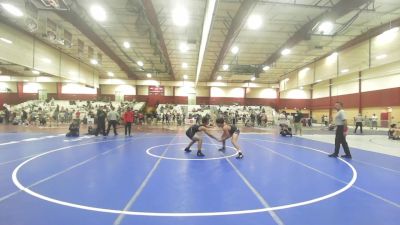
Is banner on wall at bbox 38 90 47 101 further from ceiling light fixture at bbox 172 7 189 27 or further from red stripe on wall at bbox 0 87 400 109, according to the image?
ceiling light fixture at bbox 172 7 189 27

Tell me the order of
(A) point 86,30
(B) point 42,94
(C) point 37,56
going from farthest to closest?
(B) point 42,94, (C) point 37,56, (A) point 86,30

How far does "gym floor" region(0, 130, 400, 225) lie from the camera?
375 cm

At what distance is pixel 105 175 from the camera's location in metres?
6.06

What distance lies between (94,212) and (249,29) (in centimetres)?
1926

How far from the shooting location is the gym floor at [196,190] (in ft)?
12.3

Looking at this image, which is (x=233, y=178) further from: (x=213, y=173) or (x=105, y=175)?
(x=105, y=175)

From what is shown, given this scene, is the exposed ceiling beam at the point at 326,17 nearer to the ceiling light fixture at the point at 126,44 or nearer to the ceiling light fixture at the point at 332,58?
the ceiling light fixture at the point at 332,58

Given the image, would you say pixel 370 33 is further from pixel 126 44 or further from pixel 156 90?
pixel 156 90

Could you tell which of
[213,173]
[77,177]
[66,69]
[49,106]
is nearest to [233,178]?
[213,173]

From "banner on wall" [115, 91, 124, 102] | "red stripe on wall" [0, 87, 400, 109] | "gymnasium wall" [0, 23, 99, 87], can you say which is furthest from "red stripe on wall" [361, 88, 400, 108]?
"banner on wall" [115, 91, 124, 102]

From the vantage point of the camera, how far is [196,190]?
Answer: 198 inches

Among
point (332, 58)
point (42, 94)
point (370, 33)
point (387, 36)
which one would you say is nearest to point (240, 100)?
point (332, 58)

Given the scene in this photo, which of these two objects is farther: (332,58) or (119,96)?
(119,96)

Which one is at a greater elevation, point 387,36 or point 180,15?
point 387,36
